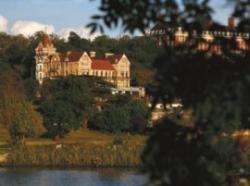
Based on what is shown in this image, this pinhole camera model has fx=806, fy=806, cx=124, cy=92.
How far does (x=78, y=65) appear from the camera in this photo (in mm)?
66375

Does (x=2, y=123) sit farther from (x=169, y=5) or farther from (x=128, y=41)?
(x=169, y=5)

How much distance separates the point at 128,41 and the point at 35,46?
8518 mm

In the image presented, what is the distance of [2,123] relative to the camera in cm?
4853

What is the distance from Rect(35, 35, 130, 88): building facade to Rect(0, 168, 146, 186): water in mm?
33071

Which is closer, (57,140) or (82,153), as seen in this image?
(82,153)

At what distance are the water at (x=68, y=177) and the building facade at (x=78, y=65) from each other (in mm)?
33071

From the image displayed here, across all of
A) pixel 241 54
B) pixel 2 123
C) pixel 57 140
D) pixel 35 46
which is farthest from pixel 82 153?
pixel 35 46

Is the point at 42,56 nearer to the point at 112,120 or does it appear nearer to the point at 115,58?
the point at 115,58

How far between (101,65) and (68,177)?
1528 inches

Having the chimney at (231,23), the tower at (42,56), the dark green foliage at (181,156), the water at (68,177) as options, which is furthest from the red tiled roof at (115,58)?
the dark green foliage at (181,156)

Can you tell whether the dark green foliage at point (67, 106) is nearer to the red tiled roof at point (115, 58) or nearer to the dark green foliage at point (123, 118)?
the dark green foliage at point (123, 118)

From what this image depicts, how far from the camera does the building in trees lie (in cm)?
417

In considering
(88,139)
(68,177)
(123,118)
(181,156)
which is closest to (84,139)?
(88,139)

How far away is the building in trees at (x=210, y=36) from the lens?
417cm
